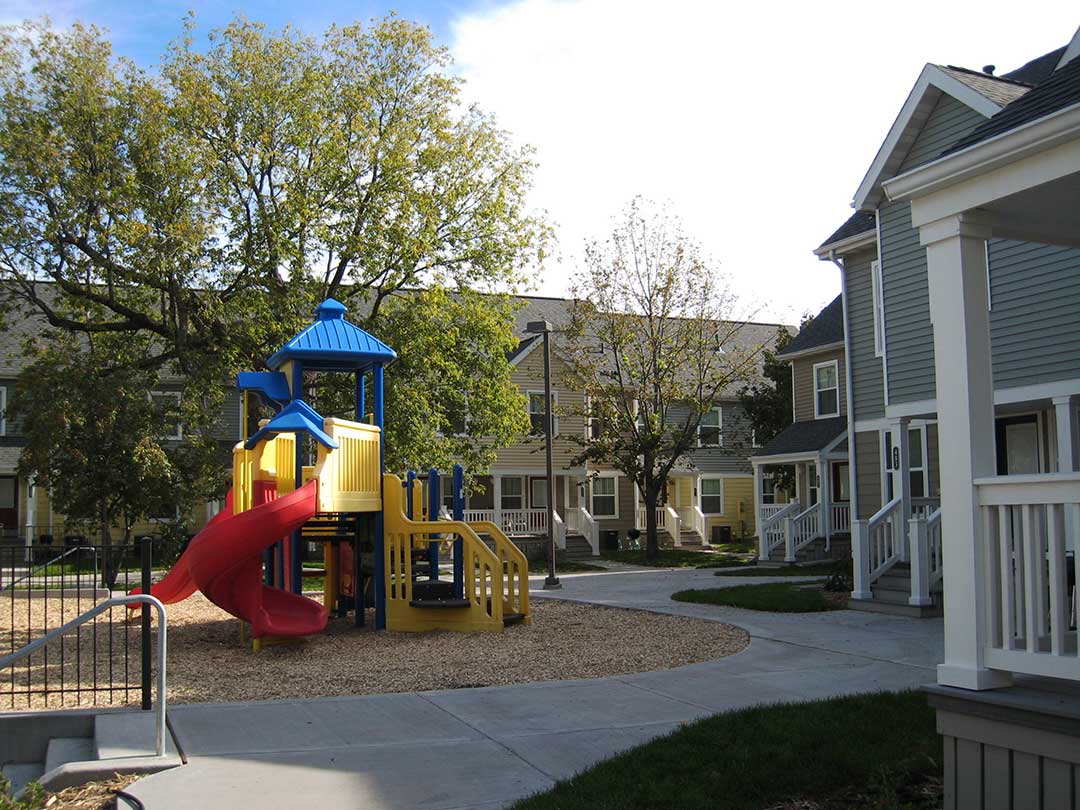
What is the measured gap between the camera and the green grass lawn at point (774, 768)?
5.31 metres

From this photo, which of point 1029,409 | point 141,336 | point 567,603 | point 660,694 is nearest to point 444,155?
point 141,336

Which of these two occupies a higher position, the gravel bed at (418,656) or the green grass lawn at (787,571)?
the gravel bed at (418,656)

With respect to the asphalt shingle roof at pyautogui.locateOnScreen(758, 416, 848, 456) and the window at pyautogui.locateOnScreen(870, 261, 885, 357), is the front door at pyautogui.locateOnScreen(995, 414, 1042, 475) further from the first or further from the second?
the asphalt shingle roof at pyautogui.locateOnScreen(758, 416, 848, 456)

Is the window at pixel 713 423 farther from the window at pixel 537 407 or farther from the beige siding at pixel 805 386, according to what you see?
the beige siding at pixel 805 386

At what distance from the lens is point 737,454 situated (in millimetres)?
37531

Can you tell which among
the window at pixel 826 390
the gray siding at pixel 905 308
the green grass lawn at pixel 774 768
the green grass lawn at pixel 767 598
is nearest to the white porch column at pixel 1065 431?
the gray siding at pixel 905 308

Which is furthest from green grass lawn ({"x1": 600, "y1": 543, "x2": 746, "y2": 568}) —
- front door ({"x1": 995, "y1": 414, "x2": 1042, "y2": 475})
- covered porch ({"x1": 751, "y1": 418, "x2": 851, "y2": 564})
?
front door ({"x1": 995, "y1": 414, "x2": 1042, "y2": 475})

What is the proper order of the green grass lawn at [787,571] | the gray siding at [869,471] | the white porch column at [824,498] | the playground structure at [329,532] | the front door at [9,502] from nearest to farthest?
the playground structure at [329,532], the gray siding at [869,471], the green grass lawn at [787,571], the white porch column at [824,498], the front door at [9,502]

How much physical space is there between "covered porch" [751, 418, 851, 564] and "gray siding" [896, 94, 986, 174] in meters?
11.1

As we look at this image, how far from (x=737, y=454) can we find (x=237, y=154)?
22.6 m

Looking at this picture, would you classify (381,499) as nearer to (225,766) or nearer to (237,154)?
(225,766)

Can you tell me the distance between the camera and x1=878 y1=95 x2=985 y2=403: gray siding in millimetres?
14891

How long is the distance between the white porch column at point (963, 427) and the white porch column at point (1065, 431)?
7121 mm

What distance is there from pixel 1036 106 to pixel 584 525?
28746 mm
